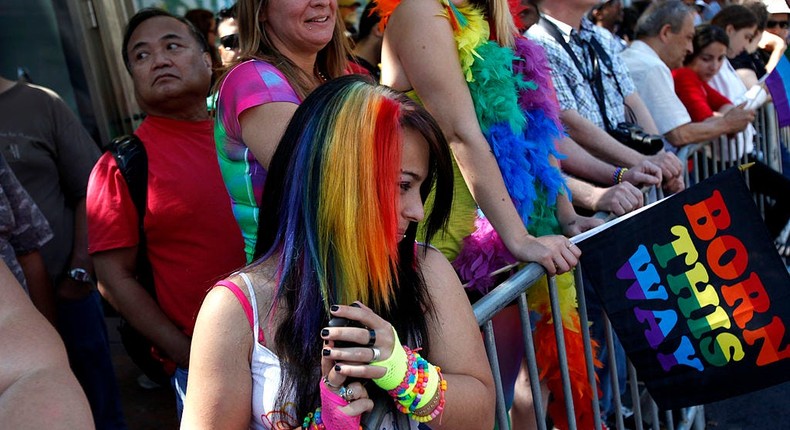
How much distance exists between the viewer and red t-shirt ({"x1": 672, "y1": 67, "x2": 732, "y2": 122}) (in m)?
4.93

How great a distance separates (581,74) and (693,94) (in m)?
2.00

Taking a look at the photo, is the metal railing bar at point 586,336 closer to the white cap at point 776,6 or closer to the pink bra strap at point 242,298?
the pink bra strap at point 242,298

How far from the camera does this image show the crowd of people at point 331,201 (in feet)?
4.73

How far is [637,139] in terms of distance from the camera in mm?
3438

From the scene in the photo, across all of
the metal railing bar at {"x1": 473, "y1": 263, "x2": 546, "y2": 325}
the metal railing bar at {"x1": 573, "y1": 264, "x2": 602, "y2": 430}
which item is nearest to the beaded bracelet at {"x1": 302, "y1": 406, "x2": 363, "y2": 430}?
the metal railing bar at {"x1": 473, "y1": 263, "x2": 546, "y2": 325}

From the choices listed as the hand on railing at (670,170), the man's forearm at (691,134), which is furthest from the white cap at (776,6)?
the hand on railing at (670,170)

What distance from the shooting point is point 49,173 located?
319 cm

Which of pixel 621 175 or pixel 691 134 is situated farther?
pixel 691 134

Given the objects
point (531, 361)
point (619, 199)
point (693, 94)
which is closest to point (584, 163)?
point (619, 199)

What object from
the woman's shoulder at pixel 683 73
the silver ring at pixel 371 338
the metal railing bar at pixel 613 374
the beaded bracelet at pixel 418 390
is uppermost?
the silver ring at pixel 371 338

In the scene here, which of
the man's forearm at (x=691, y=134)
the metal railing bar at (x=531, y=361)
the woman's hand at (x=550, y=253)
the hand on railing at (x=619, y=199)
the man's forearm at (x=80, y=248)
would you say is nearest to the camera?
the metal railing bar at (x=531, y=361)

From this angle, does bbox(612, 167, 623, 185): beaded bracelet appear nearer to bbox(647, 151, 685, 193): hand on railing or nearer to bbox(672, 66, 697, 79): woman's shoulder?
bbox(647, 151, 685, 193): hand on railing

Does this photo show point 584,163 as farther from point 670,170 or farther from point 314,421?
point 314,421

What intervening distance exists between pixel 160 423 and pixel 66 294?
1.23m
